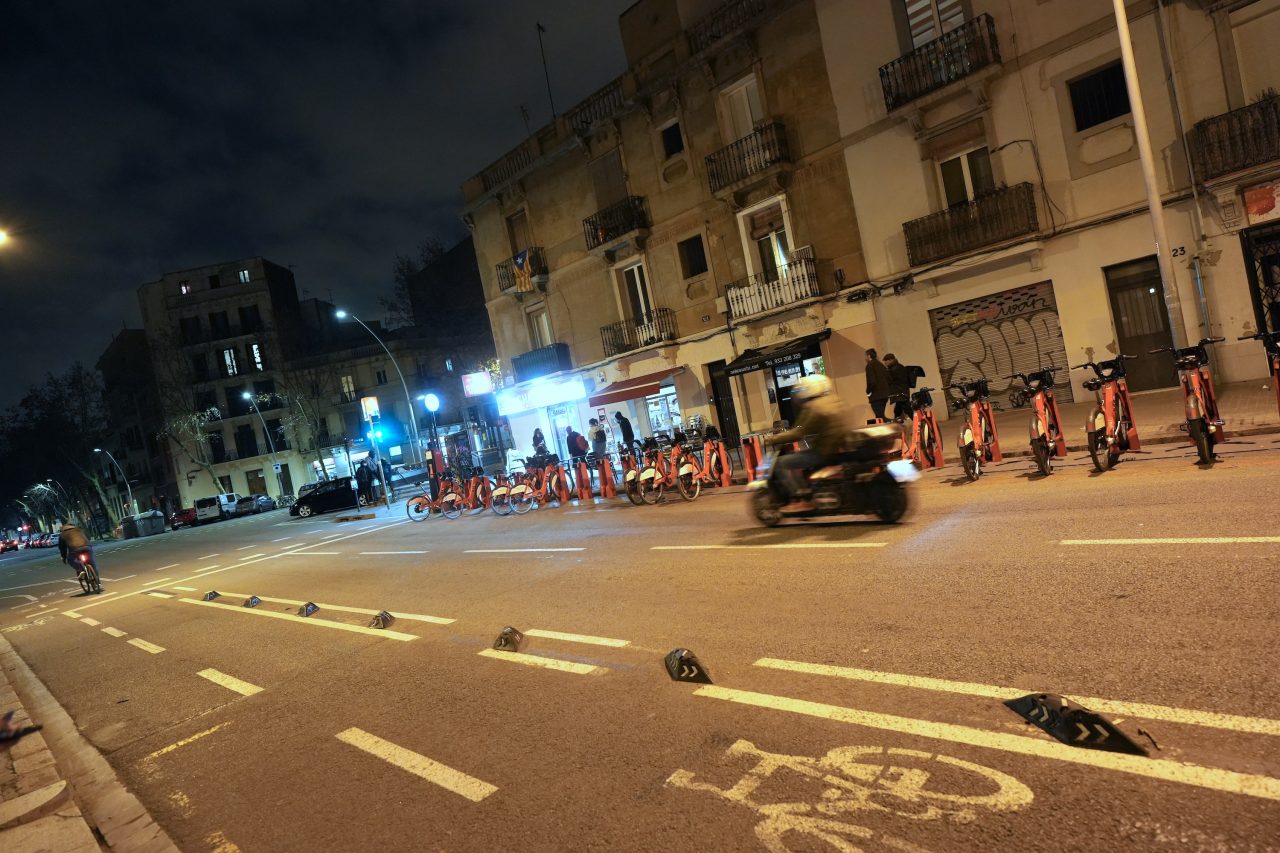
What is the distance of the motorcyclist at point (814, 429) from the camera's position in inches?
323

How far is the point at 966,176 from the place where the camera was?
673 inches

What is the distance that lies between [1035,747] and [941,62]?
1745 cm

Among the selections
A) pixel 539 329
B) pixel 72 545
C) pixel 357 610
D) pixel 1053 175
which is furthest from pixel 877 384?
pixel 72 545

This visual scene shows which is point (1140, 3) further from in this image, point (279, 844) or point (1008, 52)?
point (279, 844)

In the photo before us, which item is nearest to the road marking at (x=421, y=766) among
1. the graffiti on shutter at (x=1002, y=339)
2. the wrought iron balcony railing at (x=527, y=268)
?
the graffiti on shutter at (x=1002, y=339)

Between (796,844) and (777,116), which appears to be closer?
(796,844)

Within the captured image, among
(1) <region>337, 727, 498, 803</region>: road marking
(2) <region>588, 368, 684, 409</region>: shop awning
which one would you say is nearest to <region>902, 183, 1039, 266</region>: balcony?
(2) <region>588, 368, 684, 409</region>: shop awning

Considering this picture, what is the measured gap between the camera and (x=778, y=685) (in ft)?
14.1

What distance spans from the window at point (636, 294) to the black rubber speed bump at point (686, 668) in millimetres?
20804

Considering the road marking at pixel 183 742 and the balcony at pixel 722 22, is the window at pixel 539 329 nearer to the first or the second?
the balcony at pixel 722 22

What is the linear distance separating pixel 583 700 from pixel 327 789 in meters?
1.56

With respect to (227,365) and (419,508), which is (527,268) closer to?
(419,508)

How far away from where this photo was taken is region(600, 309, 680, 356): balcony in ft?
78.9

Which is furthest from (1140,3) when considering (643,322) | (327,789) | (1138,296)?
(327,789)
